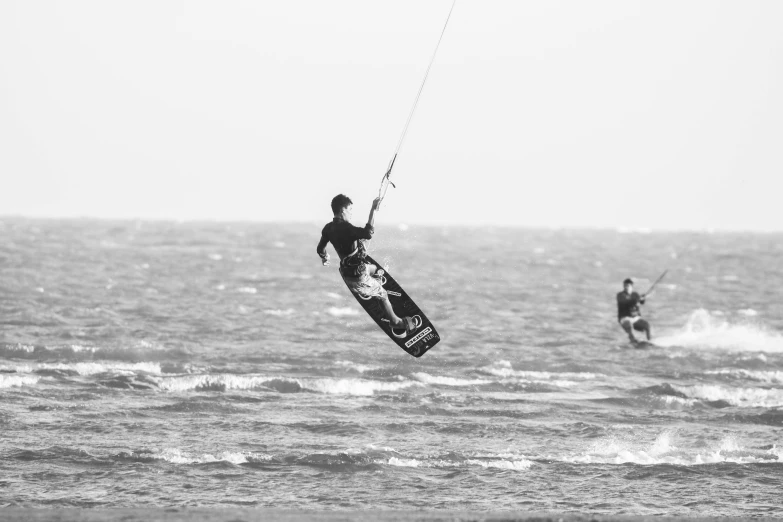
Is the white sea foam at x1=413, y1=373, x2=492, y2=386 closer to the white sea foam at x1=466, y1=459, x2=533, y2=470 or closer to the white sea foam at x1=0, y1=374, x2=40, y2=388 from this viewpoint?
the white sea foam at x1=466, y1=459, x2=533, y2=470

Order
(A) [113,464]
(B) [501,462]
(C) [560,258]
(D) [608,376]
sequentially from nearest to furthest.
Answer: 1. (A) [113,464]
2. (B) [501,462]
3. (D) [608,376]
4. (C) [560,258]

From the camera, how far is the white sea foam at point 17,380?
19.3m

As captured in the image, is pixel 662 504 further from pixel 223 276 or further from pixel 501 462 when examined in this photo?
pixel 223 276

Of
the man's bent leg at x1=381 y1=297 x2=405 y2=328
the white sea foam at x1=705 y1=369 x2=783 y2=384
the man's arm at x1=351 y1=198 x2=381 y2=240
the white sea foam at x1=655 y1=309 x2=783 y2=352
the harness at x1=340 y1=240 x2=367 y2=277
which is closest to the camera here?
the man's arm at x1=351 y1=198 x2=381 y2=240

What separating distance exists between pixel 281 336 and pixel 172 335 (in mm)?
2948

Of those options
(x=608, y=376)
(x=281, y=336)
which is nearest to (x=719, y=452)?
(x=608, y=376)

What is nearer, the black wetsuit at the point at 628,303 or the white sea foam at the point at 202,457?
the white sea foam at the point at 202,457

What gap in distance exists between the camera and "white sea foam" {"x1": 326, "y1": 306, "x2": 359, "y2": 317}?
34.3m

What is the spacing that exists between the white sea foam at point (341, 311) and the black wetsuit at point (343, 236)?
69.5 ft

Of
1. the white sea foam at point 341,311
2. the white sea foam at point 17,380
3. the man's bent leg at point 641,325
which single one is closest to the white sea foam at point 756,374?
the man's bent leg at point 641,325

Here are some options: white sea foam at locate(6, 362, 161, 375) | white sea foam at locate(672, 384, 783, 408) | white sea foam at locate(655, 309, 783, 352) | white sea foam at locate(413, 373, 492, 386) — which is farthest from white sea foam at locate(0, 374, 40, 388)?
white sea foam at locate(655, 309, 783, 352)

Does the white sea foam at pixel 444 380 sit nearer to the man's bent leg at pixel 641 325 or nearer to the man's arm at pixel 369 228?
the man's bent leg at pixel 641 325

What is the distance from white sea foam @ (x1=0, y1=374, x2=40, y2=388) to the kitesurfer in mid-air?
8764mm

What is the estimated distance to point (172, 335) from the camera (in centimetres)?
2723
